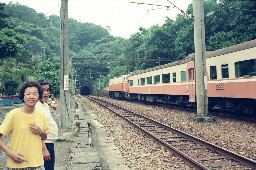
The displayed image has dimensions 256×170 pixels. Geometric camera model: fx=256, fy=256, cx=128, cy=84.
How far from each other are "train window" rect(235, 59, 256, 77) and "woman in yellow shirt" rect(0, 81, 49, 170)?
9620 mm

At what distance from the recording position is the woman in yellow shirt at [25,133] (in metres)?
2.40

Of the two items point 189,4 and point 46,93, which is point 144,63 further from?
point 46,93

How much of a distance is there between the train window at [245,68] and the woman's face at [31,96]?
31.5ft

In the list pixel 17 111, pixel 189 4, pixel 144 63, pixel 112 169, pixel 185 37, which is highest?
pixel 189 4

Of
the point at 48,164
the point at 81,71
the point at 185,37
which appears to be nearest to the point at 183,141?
the point at 48,164

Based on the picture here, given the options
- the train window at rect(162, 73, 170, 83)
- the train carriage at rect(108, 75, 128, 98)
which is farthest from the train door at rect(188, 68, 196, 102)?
the train carriage at rect(108, 75, 128, 98)

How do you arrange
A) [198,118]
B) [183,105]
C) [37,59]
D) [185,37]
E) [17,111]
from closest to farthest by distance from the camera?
1. [17,111]
2. [198,118]
3. [183,105]
4. [185,37]
5. [37,59]

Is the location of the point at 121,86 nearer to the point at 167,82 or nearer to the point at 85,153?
the point at 167,82

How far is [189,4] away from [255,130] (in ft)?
101

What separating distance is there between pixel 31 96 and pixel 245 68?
9965mm

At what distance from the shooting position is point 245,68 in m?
10.6

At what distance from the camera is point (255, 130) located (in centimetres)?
875

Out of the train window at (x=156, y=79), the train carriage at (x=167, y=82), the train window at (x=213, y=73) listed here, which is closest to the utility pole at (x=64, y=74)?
the train window at (x=213, y=73)

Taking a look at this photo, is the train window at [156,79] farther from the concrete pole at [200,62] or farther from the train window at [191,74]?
the concrete pole at [200,62]
